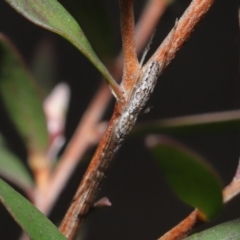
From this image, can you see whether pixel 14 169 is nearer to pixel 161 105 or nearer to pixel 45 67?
pixel 45 67

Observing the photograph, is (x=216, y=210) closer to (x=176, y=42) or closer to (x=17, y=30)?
(x=176, y=42)

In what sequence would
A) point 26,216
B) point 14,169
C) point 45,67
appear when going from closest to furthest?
point 26,216 < point 14,169 < point 45,67

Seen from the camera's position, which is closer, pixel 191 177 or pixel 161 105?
pixel 191 177

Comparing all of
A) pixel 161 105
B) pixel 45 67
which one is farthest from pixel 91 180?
pixel 161 105

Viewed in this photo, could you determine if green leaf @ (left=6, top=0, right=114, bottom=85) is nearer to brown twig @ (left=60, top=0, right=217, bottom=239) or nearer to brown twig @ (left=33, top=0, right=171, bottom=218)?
brown twig @ (left=60, top=0, right=217, bottom=239)

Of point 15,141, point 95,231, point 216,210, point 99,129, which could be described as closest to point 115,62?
point 99,129

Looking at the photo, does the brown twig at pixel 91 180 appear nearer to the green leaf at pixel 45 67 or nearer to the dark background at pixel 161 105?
the green leaf at pixel 45 67
